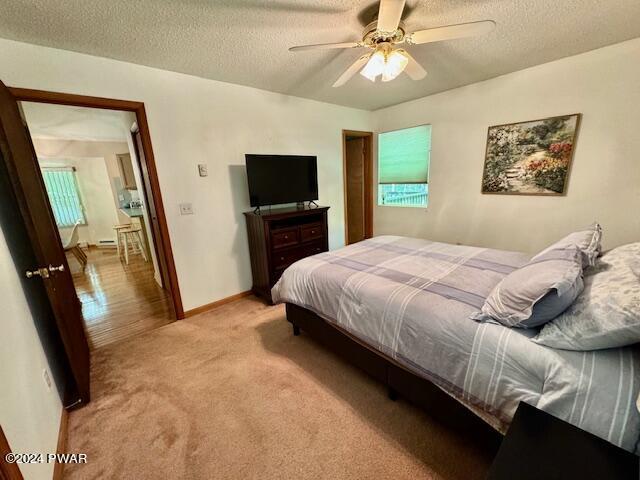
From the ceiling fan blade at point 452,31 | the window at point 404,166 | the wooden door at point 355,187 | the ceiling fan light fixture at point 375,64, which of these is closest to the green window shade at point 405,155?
the window at point 404,166

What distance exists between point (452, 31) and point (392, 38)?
0.39m

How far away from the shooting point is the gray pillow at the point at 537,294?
104 centimetres

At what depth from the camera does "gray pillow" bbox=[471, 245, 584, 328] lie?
1.04 meters

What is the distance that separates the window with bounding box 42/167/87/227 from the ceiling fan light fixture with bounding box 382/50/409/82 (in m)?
7.02

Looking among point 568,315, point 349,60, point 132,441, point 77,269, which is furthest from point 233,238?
point 77,269

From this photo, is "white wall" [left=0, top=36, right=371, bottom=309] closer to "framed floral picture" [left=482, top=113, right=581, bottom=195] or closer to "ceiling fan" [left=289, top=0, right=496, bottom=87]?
"ceiling fan" [left=289, top=0, right=496, bottom=87]

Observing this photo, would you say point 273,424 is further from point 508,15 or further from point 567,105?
point 567,105

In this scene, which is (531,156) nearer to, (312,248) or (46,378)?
(312,248)

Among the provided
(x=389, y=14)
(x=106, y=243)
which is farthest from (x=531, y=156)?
(x=106, y=243)

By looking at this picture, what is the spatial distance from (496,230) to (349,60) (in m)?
2.58

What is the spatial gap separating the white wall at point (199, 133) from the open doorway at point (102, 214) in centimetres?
66

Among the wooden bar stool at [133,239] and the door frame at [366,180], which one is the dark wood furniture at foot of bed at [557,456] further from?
the wooden bar stool at [133,239]

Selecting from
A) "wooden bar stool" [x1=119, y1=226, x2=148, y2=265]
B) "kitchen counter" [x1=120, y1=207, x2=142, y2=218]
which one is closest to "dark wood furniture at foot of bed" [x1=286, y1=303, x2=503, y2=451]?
"kitchen counter" [x1=120, y1=207, x2=142, y2=218]

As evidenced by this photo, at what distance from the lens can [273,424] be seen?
4.90ft
